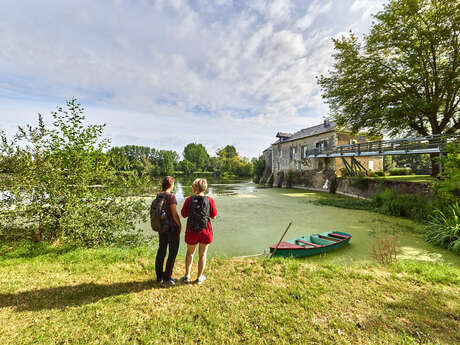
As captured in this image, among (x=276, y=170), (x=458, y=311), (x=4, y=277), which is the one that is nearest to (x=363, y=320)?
(x=458, y=311)

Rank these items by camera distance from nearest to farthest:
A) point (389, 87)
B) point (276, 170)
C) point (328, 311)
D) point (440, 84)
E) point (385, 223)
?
point (328, 311) < point (385, 223) < point (440, 84) < point (389, 87) < point (276, 170)

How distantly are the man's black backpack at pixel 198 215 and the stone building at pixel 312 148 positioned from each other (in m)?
18.1

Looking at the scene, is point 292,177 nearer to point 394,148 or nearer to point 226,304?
point 394,148

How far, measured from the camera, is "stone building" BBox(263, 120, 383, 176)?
71.6ft

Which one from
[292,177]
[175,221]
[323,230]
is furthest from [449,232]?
[292,177]

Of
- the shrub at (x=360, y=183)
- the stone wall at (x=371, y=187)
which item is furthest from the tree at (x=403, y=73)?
the shrub at (x=360, y=183)

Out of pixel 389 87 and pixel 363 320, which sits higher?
pixel 389 87

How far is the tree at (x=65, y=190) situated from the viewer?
393 centimetres

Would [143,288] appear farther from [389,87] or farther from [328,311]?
[389,87]

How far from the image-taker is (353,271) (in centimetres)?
366

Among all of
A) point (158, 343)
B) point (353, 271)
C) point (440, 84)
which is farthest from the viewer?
point (440, 84)

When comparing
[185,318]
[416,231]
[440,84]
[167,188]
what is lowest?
[416,231]

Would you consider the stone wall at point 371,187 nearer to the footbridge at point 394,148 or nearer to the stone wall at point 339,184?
the stone wall at point 339,184

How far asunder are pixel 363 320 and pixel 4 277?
527 centimetres
